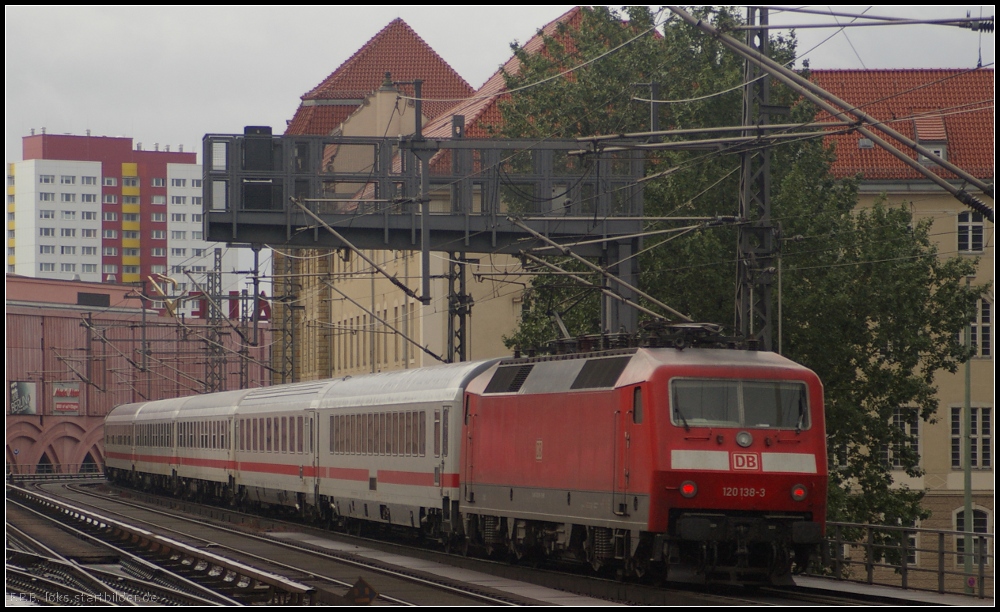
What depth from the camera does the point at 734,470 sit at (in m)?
18.7

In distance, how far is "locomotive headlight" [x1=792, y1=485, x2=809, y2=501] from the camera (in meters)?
18.9

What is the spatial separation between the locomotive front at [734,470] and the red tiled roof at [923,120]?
4037 cm

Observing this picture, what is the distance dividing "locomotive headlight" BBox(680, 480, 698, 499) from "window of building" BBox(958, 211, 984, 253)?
4224 centimetres

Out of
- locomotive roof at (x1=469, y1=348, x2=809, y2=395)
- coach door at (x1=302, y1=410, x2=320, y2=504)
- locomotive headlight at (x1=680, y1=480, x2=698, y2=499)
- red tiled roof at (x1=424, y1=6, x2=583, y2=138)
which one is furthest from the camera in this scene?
red tiled roof at (x1=424, y1=6, x2=583, y2=138)

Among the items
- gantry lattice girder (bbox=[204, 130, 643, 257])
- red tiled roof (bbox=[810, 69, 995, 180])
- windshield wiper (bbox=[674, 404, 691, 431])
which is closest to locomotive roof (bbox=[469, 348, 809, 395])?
windshield wiper (bbox=[674, 404, 691, 431])

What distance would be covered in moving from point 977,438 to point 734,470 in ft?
139

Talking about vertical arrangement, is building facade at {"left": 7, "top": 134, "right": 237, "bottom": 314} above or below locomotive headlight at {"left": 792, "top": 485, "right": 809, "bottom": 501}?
above

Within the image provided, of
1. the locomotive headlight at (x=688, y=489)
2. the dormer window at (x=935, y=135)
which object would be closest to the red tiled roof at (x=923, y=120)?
the dormer window at (x=935, y=135)

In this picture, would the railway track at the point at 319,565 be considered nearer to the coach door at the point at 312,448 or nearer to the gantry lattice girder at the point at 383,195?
the coach door at the point at 312,448

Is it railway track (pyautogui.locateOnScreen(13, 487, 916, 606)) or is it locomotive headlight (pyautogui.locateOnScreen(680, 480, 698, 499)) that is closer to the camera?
railway track (pyautogui.locateOnScreen(13, 487, 916, 606))

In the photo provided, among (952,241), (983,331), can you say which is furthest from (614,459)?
(983,331)

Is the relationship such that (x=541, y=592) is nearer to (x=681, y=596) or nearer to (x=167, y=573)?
(x=681, y=596)

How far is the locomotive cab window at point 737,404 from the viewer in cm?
1884

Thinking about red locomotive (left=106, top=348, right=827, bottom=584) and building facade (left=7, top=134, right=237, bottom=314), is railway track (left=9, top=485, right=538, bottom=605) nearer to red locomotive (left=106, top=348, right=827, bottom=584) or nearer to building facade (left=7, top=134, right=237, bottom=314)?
red locomotive (left=106, top=348, right=827, bottom=584)
